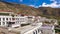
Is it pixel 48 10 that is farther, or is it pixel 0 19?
pixel 48 10

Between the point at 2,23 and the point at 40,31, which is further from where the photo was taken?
the point at 2,23

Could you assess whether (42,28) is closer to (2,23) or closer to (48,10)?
(2,23)

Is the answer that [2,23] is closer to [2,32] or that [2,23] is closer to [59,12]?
[2,32]

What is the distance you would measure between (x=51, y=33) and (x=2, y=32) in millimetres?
10015

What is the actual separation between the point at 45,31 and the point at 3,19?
30.4 ft

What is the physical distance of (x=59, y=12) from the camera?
125750mm

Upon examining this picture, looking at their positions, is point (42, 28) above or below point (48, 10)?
below

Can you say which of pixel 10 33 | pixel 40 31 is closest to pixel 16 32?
pixel 10 33

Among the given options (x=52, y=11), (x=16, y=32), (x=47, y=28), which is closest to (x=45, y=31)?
(x=47, y=28)

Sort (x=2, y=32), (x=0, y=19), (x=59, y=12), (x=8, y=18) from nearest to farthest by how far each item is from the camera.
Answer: (x=2, y=32) → (x=0, y=19) → (x=8, y=18) → (x=59, y=12)

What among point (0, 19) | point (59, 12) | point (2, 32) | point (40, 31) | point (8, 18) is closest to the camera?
point (2, 32)

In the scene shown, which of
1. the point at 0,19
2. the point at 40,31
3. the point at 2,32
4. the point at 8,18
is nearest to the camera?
the point at 2,32

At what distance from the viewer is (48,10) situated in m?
127

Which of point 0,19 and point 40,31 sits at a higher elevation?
point 0,19
